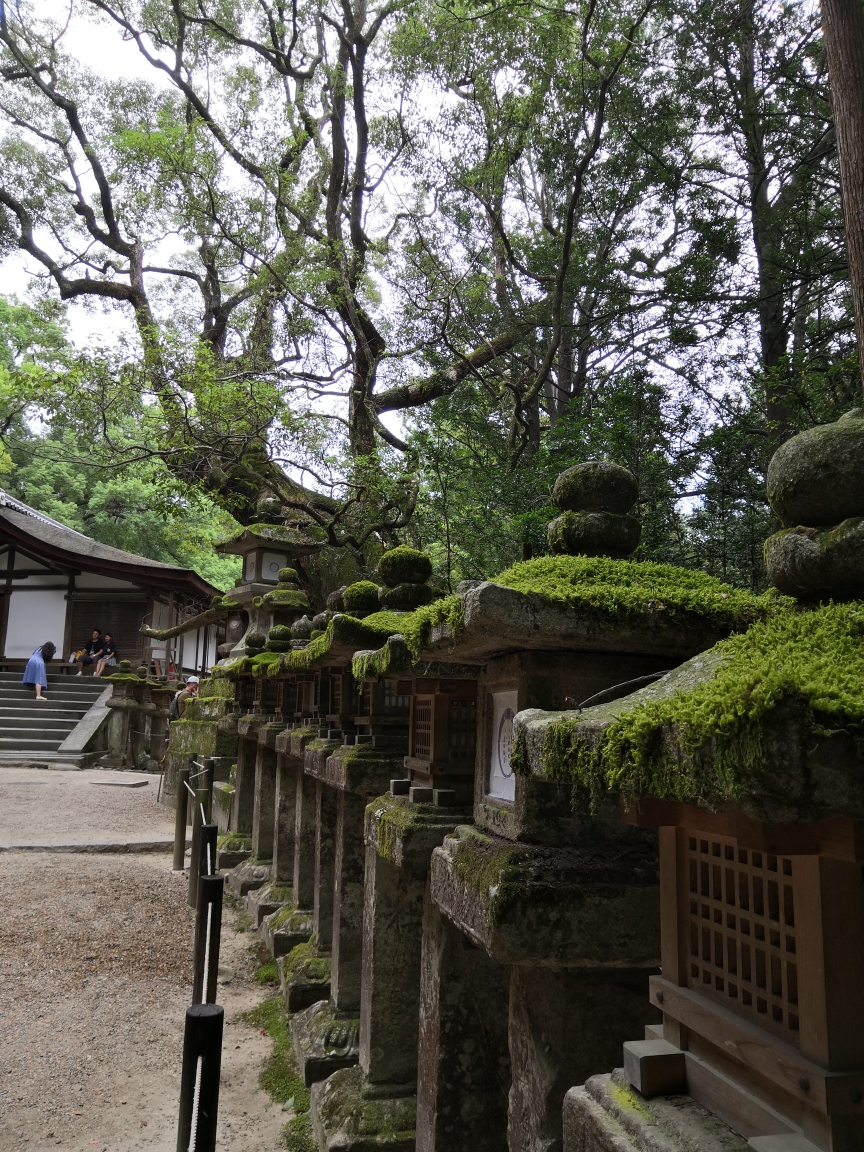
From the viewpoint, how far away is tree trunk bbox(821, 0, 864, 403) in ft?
16.9

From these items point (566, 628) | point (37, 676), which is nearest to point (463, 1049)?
point (566, 628)

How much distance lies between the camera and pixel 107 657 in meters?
24.8

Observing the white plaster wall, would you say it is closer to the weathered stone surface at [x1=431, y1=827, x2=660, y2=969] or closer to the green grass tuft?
the weathered stone surface at [x1=431, y1=827, x2=660, y2=969]

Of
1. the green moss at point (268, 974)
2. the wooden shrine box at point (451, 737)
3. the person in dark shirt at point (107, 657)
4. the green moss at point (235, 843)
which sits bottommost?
the green moss at point (268, 974)

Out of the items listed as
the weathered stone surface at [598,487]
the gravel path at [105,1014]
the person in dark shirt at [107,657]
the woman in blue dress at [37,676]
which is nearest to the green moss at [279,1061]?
the gravel path at [105,1014]

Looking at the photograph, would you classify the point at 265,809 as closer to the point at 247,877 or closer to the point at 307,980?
the point at 247,877

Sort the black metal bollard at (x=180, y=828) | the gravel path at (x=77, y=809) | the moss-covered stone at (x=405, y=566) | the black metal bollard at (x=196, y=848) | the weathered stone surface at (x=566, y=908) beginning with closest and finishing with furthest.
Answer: the weathered stone surface at (x=566, y=908), the moss-covered stone at (x=405, y=566), the black metal bollard at (x=196, y=848), the black metal bollard at (x=180, y=828), the gravel path at (x=77, y=809)

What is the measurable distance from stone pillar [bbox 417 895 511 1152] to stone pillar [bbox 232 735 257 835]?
28.4 ft

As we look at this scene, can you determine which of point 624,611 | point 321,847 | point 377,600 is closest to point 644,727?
point 624,611

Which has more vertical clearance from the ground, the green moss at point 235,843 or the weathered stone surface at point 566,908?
the weathered stone surface at point 566,908

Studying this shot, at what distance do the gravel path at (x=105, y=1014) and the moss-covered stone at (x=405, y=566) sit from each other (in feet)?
11.7

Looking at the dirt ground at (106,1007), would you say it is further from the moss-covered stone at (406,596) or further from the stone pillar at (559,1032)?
the moss-covered stone at (406,596)

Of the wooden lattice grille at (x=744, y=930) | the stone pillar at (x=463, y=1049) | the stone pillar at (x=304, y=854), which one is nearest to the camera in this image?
the wooden lattice grille at (x=744, y=930)

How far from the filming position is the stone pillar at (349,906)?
5.50m
